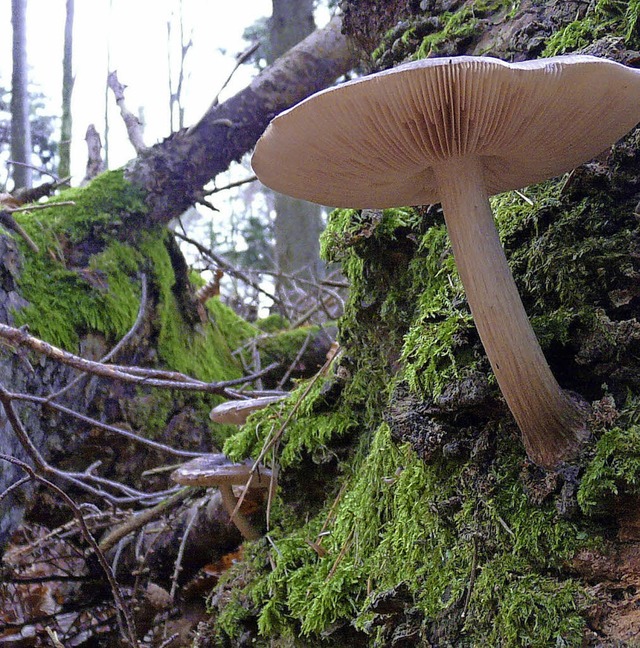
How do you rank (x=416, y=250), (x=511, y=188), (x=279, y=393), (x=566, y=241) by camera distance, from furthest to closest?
(x=279, y=393), (x=416, y=250), (x=511, y=188), (x=566, y=241)

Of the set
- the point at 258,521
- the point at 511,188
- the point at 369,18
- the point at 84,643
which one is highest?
the point at 369,18

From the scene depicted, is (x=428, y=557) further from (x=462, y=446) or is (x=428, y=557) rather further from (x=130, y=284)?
(x=130, y=284)

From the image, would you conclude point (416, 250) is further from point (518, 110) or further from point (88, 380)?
point (88, 380)

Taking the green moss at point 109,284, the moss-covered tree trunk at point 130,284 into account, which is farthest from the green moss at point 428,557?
the green moss at point 109,284

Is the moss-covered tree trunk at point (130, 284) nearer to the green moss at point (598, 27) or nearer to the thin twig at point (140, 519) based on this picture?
the thin twig at point (140, 519)

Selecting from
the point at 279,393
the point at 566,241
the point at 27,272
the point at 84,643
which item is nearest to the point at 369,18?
the point at 566,241

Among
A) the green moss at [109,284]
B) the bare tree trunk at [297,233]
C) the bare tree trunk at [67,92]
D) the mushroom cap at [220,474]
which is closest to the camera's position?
the mushroom cap at [220,474]

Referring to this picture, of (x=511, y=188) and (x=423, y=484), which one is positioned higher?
(x=511, y=188)
